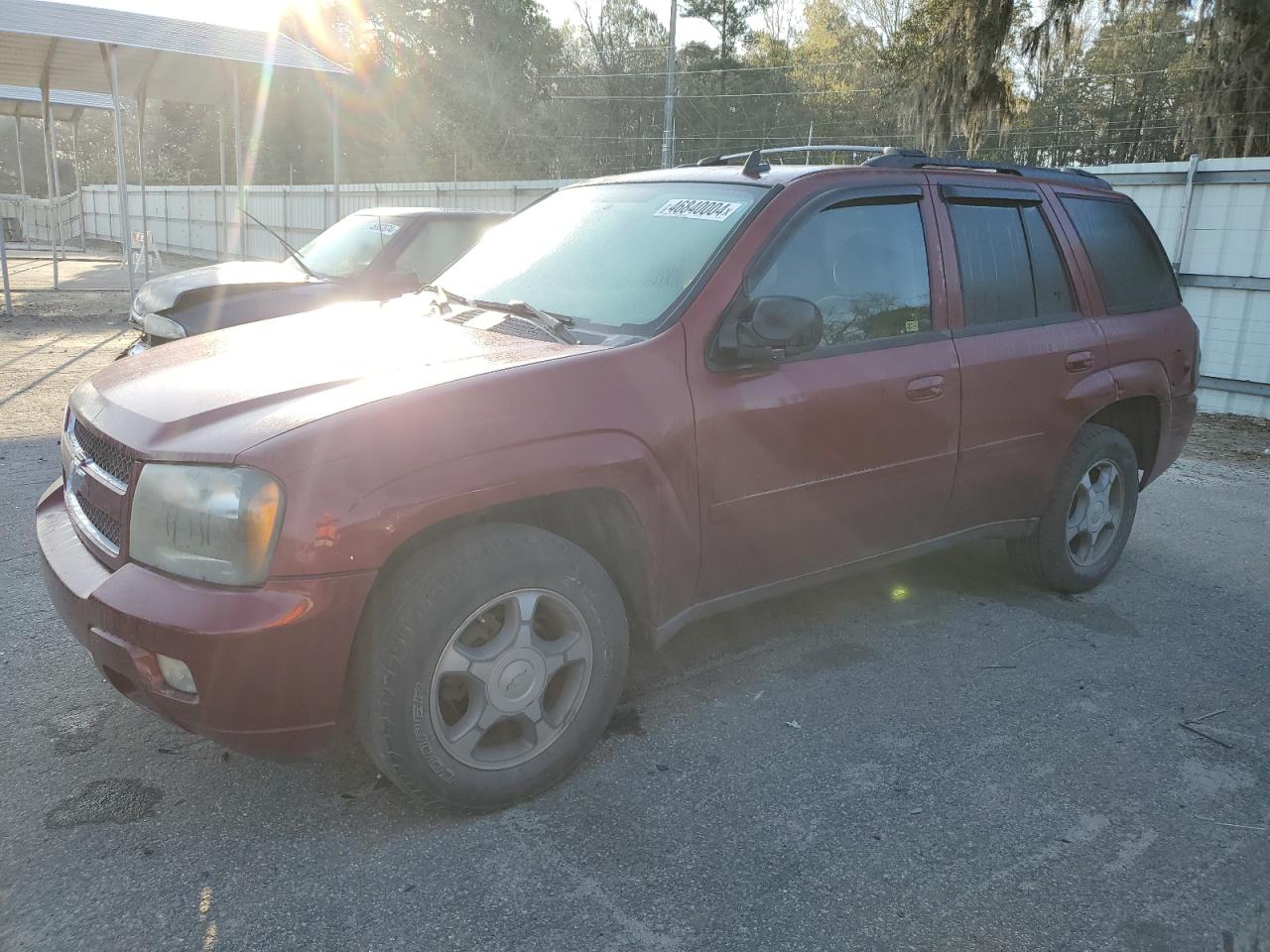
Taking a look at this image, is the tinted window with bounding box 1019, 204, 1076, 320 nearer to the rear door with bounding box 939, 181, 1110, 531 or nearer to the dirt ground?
the rear door with bounding box 939, 181, 1110, 531

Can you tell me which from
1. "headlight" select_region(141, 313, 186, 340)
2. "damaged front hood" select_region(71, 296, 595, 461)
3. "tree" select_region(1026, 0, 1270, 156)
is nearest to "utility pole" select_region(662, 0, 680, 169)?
"tree" select_region(1026, 0, 1270, 156)

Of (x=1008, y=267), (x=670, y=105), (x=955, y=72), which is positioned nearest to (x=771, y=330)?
(x=1008, y=267)

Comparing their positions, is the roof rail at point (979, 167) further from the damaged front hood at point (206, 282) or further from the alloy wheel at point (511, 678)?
the damaged front hood at point (206, 282)

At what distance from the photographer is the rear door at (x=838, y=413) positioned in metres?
3.22

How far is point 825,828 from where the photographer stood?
9.25 feet

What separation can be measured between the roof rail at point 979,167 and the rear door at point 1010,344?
93 millimetres

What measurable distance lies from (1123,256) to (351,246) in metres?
5.60

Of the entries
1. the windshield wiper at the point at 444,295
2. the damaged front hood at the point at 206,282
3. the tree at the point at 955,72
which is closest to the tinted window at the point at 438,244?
the damaged front hood at the point at 206,282

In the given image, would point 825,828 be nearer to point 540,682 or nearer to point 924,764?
point 924,764

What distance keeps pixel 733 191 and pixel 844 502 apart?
46.1 inches

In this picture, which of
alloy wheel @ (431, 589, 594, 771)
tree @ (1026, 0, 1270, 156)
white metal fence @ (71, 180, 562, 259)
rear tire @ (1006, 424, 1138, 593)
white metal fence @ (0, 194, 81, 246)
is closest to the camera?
alloy wheel @ (431, 589, 594, 771)

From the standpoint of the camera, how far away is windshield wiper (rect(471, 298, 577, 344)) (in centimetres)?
320

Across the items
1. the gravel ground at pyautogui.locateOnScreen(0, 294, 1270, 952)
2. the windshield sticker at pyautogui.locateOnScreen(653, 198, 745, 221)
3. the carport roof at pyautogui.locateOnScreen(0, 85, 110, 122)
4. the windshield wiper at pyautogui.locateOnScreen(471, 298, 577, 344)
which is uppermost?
the carport roof at pyautogui.locateOnScreen(0, 85, 110, 122)

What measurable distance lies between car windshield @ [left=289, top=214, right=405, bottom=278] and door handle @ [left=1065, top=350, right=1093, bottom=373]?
16.9 feet
